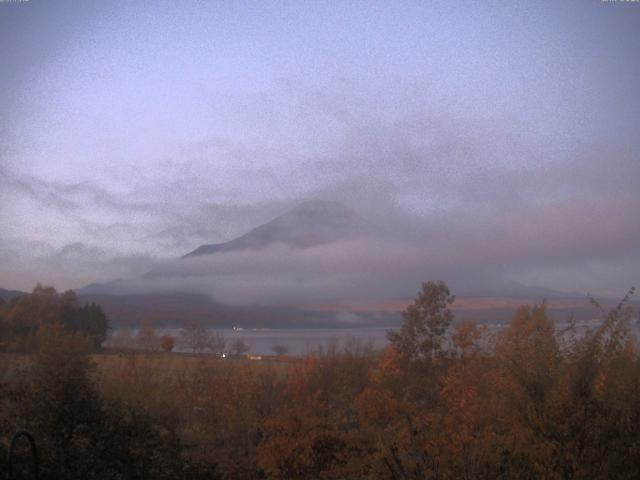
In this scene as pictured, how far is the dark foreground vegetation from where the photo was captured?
29.7 feet

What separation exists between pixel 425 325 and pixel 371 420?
30.8 ft

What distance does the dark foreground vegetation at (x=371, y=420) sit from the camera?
29.7ft

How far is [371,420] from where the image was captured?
1573 cm

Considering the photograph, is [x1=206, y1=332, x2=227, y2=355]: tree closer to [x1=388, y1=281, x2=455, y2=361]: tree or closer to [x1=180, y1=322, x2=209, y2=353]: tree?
[x1=180, y1=322, x2=209, y2=353]: tree

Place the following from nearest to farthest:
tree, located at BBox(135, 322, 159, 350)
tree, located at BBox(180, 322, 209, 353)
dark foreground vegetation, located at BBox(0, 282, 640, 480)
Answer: dark foreground vegetation, located at BBox(0, 282, 640, 480), tree, located at BBox(135, 322, 159, 350), tree, located at BBox(180, 322, 209, 353)

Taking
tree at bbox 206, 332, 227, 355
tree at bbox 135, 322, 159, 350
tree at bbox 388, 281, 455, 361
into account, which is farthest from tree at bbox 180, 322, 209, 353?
tree at bbox 388, 281, 455, 361

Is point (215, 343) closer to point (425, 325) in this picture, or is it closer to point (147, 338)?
point (147, 338)

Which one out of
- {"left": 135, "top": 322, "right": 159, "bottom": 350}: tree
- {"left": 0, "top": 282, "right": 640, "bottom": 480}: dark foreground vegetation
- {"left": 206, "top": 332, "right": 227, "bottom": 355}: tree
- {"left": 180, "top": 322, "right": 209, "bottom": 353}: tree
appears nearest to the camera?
{"left": 0, "top": 282, "right": 640, "bottom": 480}: dark foreground vegetation

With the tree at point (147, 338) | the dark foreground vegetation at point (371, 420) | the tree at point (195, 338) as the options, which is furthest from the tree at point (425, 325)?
the tree at point (195, 338)

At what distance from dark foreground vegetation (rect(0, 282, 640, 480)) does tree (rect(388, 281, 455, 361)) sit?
4.08m

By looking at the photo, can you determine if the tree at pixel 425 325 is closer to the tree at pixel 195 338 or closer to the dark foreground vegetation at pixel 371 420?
the dark foreground vegetation at pixel 371 420

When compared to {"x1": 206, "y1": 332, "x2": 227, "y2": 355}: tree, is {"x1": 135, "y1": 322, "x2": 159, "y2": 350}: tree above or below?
above

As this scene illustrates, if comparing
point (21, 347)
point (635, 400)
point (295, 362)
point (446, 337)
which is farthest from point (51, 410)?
point (446, 337)

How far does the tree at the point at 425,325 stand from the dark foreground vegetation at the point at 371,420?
4076 mm
